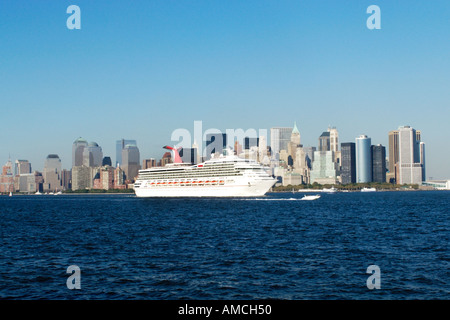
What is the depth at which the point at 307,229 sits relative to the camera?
51.1m

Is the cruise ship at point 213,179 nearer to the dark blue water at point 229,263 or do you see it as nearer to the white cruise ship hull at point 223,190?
the white cruise ship hull at point 223,190

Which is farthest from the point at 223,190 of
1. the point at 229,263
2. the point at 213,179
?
the point at 229,263

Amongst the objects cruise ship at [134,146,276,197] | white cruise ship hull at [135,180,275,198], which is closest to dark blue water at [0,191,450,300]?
cruise ship at [134,146,276,197]

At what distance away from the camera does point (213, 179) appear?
470 feet

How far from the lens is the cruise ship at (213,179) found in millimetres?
136625

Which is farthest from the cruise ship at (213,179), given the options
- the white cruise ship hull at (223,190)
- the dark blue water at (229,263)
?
the dark blue water at (229,263)

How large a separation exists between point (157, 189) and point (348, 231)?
11974 cm

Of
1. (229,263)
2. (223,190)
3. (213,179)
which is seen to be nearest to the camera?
(229,263)

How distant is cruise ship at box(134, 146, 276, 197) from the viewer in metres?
137

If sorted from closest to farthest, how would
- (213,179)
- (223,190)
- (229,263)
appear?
(229,263) → (223,190) → (213,179)

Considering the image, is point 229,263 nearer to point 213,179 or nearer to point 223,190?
point 223,190

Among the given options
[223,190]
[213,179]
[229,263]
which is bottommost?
[223,190]
